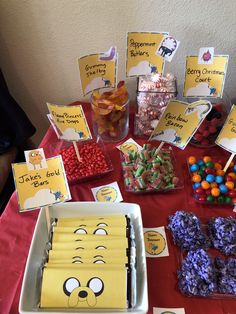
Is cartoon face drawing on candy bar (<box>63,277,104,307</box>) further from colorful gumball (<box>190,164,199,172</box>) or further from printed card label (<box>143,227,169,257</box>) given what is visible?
colorful gumball (<box>190,164,199,172</box>)

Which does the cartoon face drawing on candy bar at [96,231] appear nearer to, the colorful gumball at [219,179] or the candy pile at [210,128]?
the colorful gumball at [219,179]

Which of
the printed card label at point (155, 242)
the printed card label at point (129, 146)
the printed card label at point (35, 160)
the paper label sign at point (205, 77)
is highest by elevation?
the paper label sign at point (205, 77)

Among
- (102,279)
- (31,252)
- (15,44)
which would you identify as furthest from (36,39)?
(102,279)

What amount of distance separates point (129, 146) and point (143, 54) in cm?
31

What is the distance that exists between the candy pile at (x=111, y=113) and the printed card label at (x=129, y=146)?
0.12 feet

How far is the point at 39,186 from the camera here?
0.77m

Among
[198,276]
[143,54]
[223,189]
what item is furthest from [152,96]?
[198,276]

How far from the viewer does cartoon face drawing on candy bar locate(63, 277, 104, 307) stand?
0.65 m

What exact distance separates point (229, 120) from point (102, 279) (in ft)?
1.90

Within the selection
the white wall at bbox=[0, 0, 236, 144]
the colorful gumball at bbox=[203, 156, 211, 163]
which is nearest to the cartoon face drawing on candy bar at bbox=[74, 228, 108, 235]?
the colorful gumball at bbox=[203, 156, 211, 163]

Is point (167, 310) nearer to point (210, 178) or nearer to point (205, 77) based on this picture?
point (210, 178)

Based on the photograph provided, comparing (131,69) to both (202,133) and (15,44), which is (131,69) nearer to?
(202,133)

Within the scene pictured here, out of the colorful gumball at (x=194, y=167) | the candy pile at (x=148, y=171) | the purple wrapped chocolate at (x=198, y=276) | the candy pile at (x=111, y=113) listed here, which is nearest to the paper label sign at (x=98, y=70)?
the candy pile at (x=111, y=113)

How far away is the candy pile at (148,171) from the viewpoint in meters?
0.95
